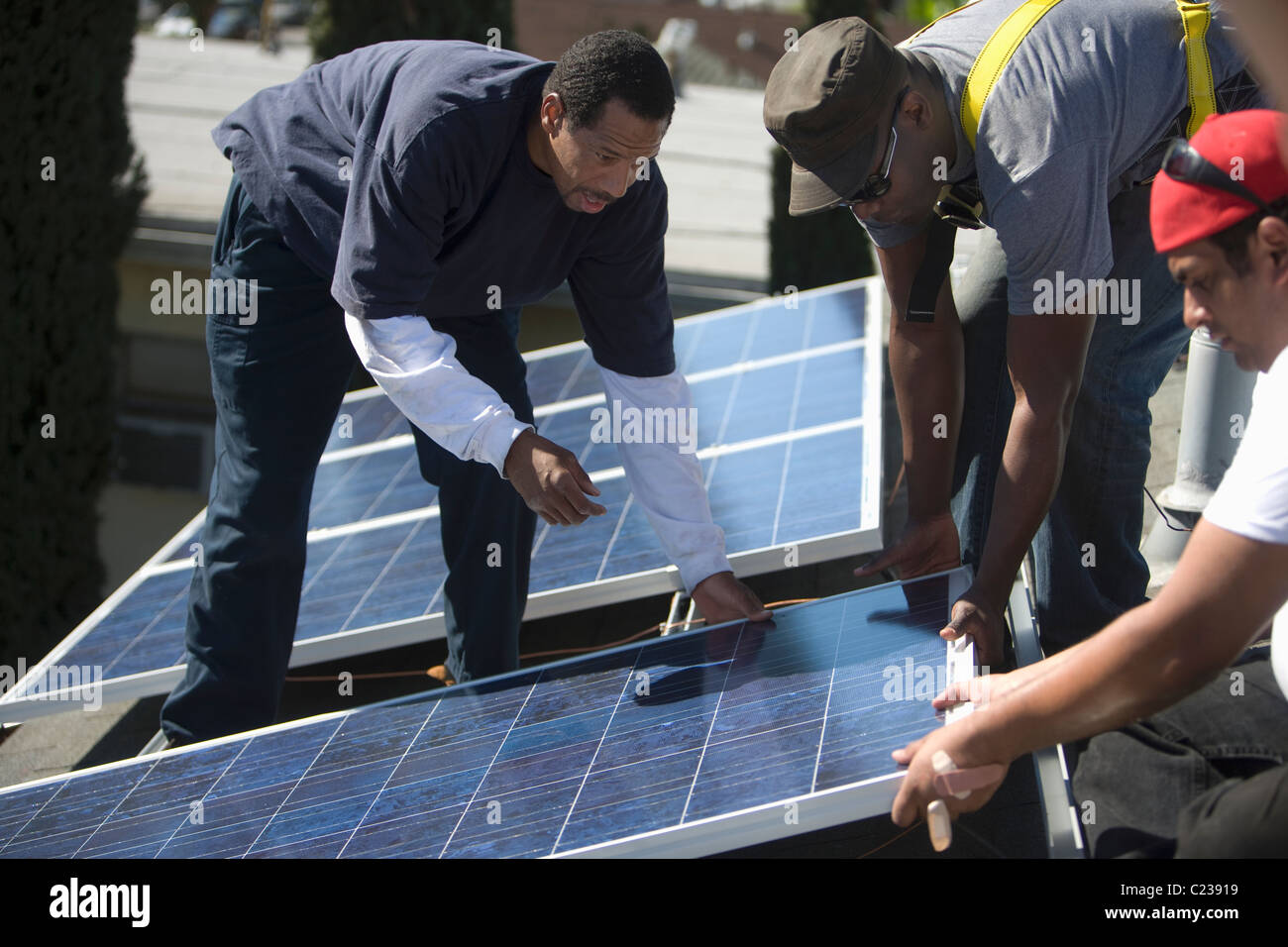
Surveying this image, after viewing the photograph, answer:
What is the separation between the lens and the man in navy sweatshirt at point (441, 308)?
3.42 metres

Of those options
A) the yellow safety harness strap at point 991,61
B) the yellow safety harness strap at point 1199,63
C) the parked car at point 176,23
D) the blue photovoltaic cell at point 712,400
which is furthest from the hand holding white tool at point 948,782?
the parked car at point 176,23

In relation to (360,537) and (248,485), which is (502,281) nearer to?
(248,485)

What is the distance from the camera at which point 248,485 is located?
12.7 feet

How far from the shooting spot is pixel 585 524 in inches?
190

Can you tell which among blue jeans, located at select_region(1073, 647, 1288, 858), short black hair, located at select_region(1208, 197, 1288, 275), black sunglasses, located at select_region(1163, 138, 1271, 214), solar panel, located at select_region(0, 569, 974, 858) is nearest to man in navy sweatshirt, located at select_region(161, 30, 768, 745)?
solar panel, located at select_region(0, 569, 974, 858)

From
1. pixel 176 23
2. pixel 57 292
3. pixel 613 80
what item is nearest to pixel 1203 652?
pixel 613 80

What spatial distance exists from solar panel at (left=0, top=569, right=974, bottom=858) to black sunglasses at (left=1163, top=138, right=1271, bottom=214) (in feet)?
3.64

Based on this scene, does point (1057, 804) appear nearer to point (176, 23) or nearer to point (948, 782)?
point (948, 782)

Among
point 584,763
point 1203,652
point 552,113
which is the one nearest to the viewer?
point 1203,652

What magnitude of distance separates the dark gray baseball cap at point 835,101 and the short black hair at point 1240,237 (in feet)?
3.21

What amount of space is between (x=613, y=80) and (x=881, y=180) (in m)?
0.71

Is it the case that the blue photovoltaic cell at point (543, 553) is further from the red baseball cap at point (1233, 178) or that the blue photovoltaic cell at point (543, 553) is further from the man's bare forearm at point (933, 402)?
the red baseball cap at point (1233, 178)

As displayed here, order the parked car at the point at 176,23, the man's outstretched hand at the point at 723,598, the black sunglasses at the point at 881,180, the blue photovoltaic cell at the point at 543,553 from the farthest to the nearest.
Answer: the parked car at the point at 176,23, the blue photovoltaic cell at the point at 543,553, the man's outstretched hand at the point at 723,598, the black sunglasses at the point at 881,180

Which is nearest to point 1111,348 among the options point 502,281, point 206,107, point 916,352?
point 916,352
